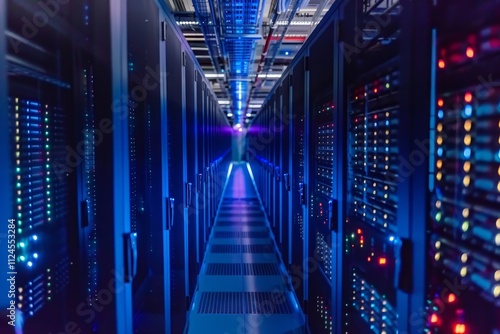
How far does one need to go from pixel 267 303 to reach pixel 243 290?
1.00 ft

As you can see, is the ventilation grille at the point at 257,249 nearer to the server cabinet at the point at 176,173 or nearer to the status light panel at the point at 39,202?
the server cabinet at the point at 176,173

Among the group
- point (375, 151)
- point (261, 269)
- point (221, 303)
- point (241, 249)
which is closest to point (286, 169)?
point (261, 269)

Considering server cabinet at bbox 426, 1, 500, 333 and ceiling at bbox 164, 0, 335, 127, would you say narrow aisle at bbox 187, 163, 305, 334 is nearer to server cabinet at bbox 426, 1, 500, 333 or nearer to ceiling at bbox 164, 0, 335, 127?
server cabinet at bbox 426, 1, 500, 333

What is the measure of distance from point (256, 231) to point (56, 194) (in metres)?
4.01

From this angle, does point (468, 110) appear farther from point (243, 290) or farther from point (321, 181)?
point (243, 290)

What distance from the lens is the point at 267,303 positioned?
271 centimetres

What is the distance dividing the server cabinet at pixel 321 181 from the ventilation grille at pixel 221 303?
2.50ft

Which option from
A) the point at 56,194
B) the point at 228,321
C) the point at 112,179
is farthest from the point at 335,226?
the point at 228,321

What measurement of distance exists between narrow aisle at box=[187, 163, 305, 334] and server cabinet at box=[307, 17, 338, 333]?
51 cm

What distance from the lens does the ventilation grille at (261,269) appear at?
3.30m

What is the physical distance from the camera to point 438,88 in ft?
2.57

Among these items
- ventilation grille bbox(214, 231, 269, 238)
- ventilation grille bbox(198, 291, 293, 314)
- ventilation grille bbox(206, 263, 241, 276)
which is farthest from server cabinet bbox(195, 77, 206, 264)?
ventilation grille bbox(214, 231, 269, 238)

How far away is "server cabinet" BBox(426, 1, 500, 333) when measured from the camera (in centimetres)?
64

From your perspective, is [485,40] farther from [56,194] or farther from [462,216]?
[56,194]
